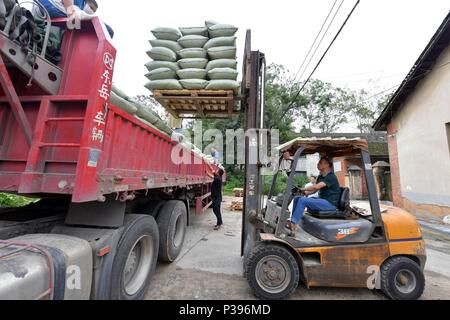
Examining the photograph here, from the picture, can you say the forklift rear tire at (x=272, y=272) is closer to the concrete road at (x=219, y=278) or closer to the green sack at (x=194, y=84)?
the concrete road at (x=219, y=278)

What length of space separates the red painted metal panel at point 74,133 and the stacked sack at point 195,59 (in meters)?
1.75

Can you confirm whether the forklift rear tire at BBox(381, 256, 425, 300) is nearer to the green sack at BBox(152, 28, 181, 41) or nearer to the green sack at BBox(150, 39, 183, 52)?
the green sack at BBox(150, 39, 183, 52)

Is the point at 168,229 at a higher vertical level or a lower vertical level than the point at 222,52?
lower

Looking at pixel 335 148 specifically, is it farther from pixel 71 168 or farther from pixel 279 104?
pixel 279 104

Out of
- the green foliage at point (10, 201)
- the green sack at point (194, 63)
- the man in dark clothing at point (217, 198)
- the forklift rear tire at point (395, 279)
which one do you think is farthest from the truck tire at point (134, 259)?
the green foliage at point (10, 201)

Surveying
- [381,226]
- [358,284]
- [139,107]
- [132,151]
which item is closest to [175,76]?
[139,107]

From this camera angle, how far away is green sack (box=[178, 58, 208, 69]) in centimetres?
412

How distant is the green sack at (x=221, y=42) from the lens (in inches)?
162

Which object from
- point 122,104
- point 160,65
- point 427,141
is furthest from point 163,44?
point 427,141

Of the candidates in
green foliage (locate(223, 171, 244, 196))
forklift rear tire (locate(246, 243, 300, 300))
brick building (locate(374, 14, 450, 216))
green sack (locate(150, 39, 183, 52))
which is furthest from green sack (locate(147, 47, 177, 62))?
green foliage (locate(223, 171, 244, 196))

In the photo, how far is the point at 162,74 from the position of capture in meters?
4.10

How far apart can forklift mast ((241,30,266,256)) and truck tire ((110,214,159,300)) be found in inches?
58.9

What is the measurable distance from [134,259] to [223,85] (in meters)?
2.91

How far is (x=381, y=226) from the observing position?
3.16 metres
